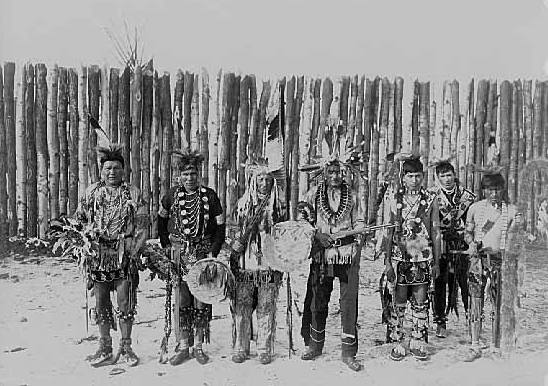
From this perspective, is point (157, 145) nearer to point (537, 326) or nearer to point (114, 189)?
point (114, 189)

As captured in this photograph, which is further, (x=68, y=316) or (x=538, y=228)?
(x=538, y=228)

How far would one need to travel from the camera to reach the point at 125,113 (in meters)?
4.83

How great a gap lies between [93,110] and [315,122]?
1.42 metres

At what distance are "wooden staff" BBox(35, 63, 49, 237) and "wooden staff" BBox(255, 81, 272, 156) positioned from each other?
53.9 inches

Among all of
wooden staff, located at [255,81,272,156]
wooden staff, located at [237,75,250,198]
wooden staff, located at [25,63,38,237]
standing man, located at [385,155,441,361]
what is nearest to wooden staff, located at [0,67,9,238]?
wooden staff, located at [25,63,38,237]

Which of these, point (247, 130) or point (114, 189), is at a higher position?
point (247, 130)

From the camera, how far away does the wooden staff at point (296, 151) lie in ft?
15.5

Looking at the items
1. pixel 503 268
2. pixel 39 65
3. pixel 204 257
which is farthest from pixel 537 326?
pixel 39 65

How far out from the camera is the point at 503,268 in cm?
498

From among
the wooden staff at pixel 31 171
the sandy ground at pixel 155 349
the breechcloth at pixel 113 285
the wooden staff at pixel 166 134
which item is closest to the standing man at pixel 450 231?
the sandy ground at pixel 155 349

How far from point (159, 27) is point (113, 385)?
7.19ft

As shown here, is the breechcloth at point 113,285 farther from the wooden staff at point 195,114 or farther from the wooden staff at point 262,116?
the wooden staff at point 262,116

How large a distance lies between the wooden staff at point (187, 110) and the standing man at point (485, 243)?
6.16 feet

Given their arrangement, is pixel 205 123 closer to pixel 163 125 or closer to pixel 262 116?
pixel 163 125
